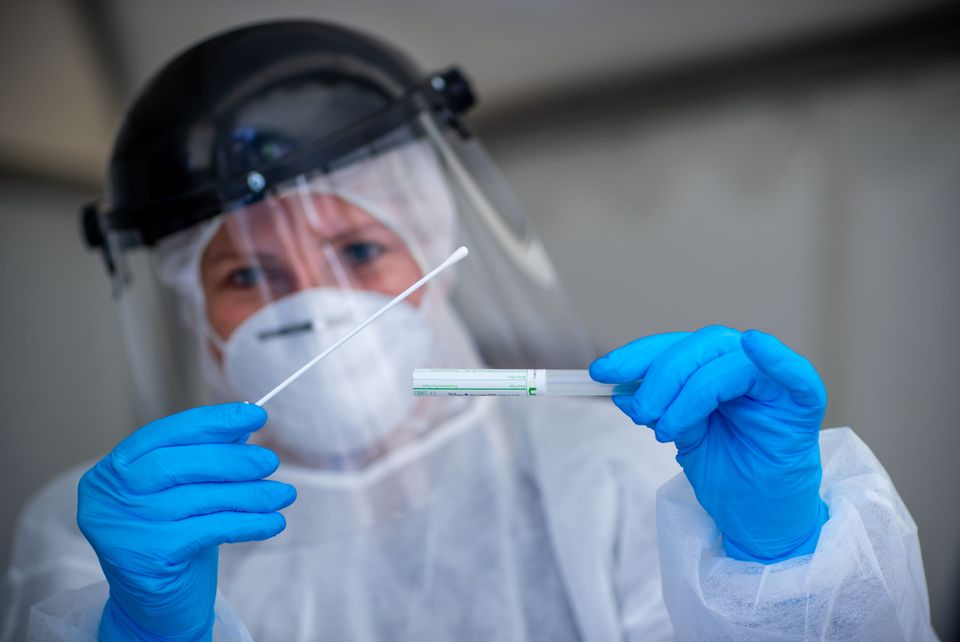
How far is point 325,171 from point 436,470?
0.46 metres

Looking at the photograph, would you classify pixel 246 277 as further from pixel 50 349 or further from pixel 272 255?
pixel 50 349

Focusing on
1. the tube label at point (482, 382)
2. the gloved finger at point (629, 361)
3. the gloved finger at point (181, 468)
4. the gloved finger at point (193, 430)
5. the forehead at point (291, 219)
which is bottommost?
the gloved finger at point (629, 361)

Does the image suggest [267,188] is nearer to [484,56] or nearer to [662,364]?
[662,364]

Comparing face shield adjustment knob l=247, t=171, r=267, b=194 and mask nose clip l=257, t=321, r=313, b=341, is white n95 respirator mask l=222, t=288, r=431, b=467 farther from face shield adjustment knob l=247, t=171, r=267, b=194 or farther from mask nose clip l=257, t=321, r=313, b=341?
face shield adjustment knob l=247, t=171, r=267, b=194

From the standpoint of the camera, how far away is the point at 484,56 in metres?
1.80

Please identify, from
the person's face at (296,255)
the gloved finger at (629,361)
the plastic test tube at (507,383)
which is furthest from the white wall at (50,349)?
the gloved finger at (629,361)

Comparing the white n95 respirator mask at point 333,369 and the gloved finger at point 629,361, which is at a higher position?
the white n95 respirator mask at point 333,369

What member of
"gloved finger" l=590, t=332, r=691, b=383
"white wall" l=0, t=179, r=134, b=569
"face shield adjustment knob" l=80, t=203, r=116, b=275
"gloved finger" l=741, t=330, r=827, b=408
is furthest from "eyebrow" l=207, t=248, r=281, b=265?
"white wall" l=0, t=179, r=134, b=569

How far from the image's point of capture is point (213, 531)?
2.61ft

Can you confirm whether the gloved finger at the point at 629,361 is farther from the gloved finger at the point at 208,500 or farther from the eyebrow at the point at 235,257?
the eyebrow at the point at 235,257

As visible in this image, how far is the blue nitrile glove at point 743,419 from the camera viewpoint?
28.5 inches

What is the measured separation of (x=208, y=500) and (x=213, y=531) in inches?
1.3

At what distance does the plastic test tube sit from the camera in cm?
75

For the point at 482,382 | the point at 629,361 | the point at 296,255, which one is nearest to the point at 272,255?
the point at 296,255
